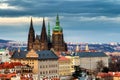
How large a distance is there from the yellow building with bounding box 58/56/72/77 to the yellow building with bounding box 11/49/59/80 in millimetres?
3403

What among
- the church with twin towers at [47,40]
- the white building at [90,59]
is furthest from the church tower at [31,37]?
the white building at [90,59]

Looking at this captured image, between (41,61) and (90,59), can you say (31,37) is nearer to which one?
(90,59)

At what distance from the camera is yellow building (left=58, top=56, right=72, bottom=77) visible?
109688 millimetres

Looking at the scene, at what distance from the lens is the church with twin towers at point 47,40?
125938mm

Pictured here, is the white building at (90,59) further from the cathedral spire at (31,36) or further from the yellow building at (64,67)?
the yellow building at (64,67)

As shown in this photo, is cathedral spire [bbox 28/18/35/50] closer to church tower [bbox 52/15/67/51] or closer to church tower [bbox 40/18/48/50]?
church tower [bbox 40/18/48/50]

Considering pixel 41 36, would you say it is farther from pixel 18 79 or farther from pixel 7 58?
pixel 18 79

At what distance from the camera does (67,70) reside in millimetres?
112188

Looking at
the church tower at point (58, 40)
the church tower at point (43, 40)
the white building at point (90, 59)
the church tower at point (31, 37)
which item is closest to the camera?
the church tower at point (43, 40)

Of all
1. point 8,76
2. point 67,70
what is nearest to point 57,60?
point 67,70

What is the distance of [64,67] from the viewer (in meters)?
112

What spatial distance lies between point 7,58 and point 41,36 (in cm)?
1536

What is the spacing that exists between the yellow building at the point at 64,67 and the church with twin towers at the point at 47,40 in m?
10.2

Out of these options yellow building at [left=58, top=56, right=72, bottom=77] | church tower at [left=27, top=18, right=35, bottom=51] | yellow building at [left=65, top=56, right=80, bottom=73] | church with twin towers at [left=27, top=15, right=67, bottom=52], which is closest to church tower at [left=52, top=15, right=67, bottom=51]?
church with twin towers at [left=27, top=15, right=67, bottom=52]
